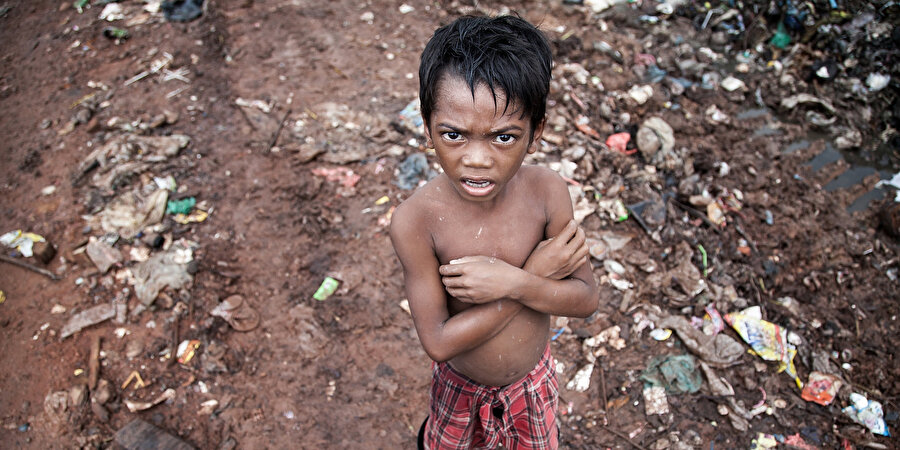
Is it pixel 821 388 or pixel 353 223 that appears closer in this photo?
pixel 821 388

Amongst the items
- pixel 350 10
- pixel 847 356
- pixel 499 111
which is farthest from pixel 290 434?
pixel 350 10

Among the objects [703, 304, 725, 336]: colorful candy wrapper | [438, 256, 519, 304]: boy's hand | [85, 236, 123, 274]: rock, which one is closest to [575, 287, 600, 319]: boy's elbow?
[438, 256, 519, 304]: boy's hand

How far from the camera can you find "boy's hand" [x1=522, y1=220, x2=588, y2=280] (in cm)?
142

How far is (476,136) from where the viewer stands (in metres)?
1.28

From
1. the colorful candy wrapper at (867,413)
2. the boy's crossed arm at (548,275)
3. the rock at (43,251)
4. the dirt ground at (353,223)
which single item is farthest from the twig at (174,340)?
the colorful candy wrapper at (867,413)

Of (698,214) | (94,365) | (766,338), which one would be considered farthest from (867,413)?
(94,365)

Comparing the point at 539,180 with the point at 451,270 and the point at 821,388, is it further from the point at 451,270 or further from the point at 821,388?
the point at 821,388

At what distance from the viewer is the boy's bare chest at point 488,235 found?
1.50 m

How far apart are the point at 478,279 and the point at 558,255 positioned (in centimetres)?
25

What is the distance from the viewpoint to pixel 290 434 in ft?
8.51

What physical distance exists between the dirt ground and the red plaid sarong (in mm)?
906

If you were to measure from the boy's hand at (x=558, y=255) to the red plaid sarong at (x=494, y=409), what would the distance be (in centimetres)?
46

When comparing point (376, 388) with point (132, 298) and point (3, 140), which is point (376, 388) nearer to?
point (132, 298)

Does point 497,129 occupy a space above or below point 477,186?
above
